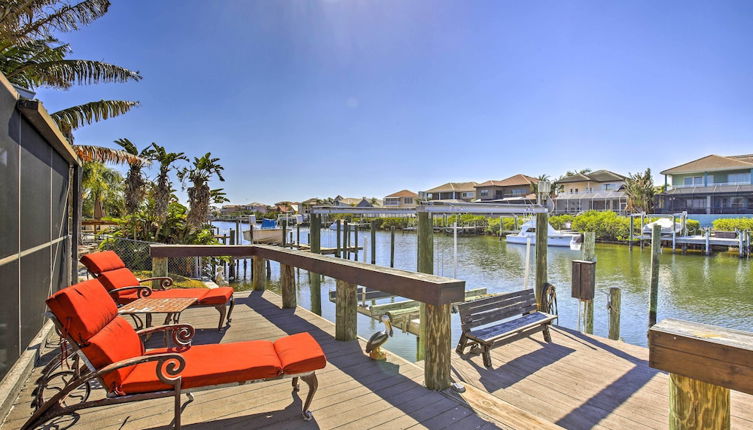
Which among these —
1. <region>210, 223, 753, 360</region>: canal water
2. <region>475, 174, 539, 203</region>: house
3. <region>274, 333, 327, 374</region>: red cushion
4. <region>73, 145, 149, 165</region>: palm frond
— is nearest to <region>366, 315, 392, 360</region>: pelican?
<region>274, 333, 327, 374</region>: red cushion

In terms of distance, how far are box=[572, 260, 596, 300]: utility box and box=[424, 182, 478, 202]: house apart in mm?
48434

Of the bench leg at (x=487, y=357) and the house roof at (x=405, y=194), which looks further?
the house roof at (x=405, y=194)

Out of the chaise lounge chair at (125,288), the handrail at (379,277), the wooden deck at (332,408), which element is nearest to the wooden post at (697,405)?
the wooden deck at (332,408)

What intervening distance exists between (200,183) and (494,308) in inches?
523

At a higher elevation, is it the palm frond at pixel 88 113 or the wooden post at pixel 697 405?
the palm frond at pixel 88 113

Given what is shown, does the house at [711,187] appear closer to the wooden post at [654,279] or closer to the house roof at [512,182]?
the house roof at [512,182]

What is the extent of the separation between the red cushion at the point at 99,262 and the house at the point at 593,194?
46523 mm

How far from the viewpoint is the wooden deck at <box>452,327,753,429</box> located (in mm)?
3480

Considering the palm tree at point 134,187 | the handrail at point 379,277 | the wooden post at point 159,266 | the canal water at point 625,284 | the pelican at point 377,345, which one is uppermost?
the palm tree at point 134,187

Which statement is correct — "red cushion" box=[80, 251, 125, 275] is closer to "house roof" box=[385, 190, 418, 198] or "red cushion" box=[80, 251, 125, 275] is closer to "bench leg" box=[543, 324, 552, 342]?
"bench leg" box=[543, 324, 552, 342]

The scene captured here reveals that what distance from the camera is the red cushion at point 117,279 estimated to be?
4020 millimetres

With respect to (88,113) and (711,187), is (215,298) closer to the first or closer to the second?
(88,113)

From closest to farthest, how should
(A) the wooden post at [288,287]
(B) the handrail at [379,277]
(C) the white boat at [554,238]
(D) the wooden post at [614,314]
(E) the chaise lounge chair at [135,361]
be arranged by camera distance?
(E) the chaise lounge chair at [135,361] < (B) the handrail at [379,277] < (A) the wooden post at [288,287] < (D) the wooden post at [614,314] < (C) the white boat at [554,238]

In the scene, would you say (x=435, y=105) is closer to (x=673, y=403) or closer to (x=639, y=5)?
(x=639, y=5)
